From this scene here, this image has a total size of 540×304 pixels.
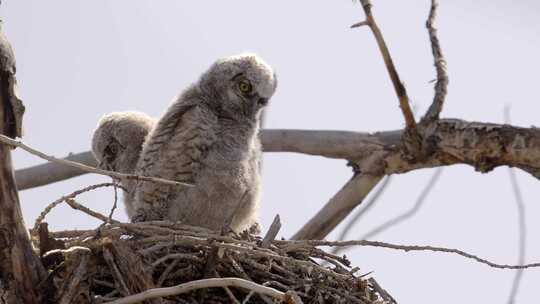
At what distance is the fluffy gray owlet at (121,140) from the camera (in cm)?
644

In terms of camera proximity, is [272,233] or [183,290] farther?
[272,233]

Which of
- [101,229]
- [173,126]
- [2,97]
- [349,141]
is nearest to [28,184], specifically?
[173,126]

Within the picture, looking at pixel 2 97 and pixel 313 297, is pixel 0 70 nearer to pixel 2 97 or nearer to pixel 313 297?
pixel 2 97

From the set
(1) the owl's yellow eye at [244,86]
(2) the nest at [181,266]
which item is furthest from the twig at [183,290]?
(1) the owl's yellow eye at [244,86]

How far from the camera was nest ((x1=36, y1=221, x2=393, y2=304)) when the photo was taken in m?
3.31

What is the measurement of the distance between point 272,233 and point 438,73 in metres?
1.80

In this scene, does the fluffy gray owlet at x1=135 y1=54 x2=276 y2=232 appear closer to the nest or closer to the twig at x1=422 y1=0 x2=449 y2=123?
the nest

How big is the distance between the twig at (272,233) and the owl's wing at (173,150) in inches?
49.0

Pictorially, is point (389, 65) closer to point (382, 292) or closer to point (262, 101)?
point (262, 101)

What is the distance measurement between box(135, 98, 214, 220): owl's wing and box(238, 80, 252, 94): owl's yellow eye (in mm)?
293

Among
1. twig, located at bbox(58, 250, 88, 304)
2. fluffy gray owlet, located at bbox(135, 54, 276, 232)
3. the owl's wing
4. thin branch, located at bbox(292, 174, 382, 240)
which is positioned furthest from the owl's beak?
twig, located at bbox(58, 250, 88, 304)

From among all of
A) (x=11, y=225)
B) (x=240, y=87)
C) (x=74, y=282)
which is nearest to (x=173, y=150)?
(x=240, y=87)

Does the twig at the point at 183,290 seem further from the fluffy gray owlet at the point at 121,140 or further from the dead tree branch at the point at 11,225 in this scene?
the fluffy gray owlet at the point at 121,140

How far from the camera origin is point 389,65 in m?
5.15
